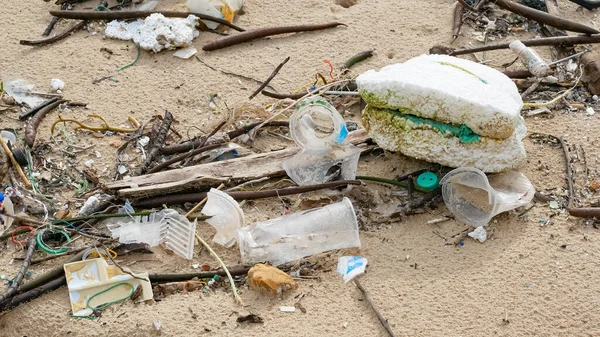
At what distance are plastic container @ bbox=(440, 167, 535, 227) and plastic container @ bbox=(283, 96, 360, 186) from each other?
1.65ft

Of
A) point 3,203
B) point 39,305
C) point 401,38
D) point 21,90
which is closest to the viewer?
point 39,305

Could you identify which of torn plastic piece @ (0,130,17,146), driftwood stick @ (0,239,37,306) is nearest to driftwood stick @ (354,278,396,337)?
driftwood stick @ (0,239,37,306)

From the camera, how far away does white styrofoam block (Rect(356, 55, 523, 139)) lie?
138 inches

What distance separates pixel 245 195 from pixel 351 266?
2.27 ft

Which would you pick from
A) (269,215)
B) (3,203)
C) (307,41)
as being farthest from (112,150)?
(307,41)

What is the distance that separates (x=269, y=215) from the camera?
12.1 ft

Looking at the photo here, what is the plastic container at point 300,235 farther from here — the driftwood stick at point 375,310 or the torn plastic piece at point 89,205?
the torn plastic piece at point 89,205

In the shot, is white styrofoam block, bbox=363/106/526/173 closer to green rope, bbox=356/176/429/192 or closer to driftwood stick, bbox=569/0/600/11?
green rope, bbox=356/176/429/192

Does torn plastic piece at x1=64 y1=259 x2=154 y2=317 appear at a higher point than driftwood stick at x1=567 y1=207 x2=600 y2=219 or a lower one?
lower

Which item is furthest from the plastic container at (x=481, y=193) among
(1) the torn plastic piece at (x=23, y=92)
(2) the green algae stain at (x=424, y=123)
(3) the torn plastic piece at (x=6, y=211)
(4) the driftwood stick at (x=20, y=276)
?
(1) the torn plastic piece at (x=23, y=92)

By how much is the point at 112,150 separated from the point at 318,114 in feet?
3.81

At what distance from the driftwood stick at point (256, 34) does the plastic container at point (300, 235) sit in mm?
1634

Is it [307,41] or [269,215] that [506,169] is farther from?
[307,41]

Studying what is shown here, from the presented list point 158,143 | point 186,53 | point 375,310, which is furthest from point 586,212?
point 186,53
